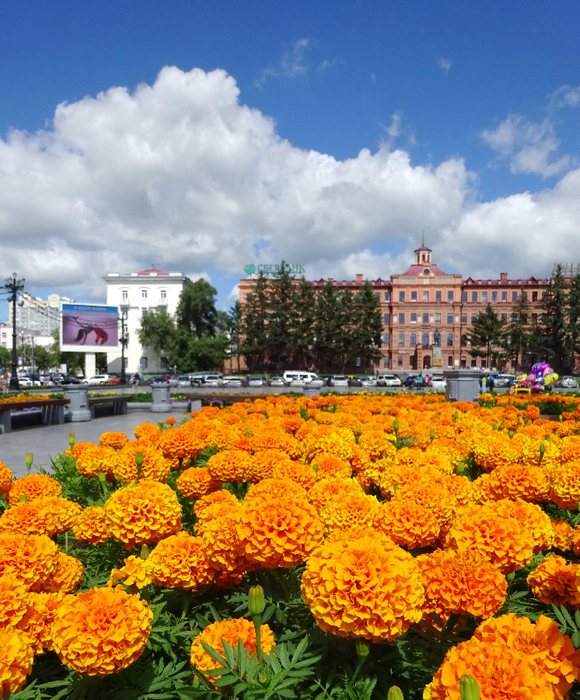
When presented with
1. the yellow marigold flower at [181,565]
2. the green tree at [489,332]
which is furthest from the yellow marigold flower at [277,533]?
the green tree at [489,332]

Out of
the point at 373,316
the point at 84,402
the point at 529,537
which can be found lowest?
the point at 84,402

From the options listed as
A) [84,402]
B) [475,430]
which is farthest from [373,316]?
[475,430]

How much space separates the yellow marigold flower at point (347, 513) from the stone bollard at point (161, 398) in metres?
17.2

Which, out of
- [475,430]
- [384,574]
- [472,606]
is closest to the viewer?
[384,574]

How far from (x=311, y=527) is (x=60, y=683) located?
0.98 meters

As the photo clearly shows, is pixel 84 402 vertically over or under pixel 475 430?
under

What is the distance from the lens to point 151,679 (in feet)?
5.76

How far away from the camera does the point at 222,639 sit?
1.53 m

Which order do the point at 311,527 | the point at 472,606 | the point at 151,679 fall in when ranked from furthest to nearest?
the point at 311,527, the point at 151,679, the point at 472,606

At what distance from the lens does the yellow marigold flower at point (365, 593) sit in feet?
4.80

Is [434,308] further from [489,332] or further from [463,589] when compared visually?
[463,589]

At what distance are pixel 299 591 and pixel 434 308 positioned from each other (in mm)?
69689

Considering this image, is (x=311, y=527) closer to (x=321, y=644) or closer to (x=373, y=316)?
(x=321, y=644)

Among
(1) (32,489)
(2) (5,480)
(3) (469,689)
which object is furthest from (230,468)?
(3) (469,689)
